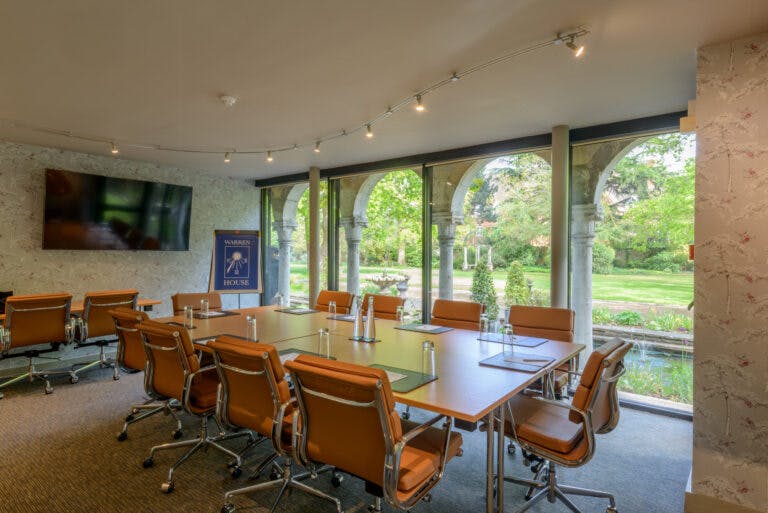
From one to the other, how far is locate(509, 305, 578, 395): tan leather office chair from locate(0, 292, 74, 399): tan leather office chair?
4.24 meters

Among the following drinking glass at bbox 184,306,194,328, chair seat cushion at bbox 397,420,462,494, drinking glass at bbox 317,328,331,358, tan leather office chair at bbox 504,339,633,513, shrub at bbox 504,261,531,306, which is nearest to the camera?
chair seat cushion at bbox 397,420,462,494

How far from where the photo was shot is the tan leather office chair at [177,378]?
2.44 m

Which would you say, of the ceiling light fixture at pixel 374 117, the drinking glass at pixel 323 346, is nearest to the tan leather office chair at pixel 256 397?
the drinking glass at pixel 323 346

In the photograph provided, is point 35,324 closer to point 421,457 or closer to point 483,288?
point 421,457

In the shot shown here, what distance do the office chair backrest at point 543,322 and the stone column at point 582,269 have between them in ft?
3.92

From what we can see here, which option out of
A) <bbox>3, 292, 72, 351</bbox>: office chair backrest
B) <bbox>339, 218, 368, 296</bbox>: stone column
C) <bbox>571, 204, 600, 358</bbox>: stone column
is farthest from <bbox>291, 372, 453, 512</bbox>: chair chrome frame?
<bbox>339, 218, 368, 296</bbox>: stone column

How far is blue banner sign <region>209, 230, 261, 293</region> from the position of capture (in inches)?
253

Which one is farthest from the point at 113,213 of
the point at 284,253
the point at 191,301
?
the point at 284,253

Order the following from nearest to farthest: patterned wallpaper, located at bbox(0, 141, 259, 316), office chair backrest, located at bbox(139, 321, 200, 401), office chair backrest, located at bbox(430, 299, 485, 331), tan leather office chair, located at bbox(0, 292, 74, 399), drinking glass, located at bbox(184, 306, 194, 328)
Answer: office chair backrest, located at bbox(139, 321, 200, 401) → drinking glass, located at bbox(184, 306, 194, 328) → office chair backrest, located at bbox(430, 299, 485, 331) → tan leather office chair, located at bbox(0, 292, 74, 399) → patterned wallpaper, located at bbox(0, 141, 259, 316)

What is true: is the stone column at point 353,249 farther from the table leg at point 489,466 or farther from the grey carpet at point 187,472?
the table leg at point 489,466

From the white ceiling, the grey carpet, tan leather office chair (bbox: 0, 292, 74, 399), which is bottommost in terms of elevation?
the grey carpet

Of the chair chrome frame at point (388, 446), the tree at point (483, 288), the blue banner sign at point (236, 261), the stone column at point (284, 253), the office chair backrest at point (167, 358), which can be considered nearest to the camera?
the chair chrome frame at point (388, 446)

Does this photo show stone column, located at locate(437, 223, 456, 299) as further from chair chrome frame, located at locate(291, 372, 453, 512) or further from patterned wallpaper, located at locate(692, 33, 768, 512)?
chair chrome frame, located at locate(291, 372, 453, 512)

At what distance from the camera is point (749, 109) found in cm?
230
